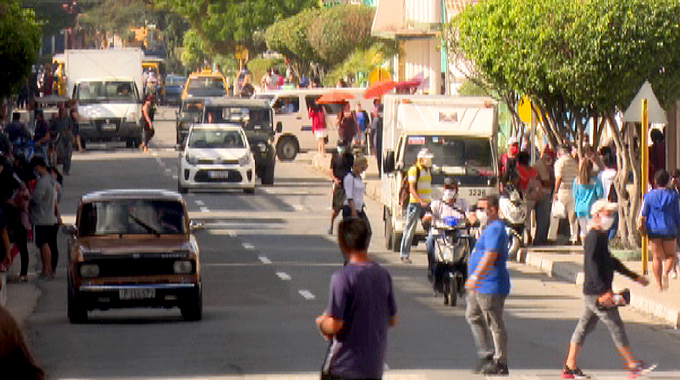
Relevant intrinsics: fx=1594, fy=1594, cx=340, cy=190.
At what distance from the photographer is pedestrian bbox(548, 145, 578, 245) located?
2598 centimetres

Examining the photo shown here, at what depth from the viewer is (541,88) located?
25328mm

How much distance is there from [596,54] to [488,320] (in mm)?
11710

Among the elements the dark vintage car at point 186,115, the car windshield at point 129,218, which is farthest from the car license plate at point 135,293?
the dark vintage car at point 186,115

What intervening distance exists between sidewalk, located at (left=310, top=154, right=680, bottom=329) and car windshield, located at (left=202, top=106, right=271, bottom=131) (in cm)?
1595

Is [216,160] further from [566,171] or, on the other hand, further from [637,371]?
[637,371]

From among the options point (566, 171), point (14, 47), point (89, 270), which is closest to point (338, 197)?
point (566, 171)

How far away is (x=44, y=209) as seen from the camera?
2202 cm

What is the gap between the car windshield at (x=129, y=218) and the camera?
58.0 ft

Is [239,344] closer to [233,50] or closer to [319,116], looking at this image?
[319,116]

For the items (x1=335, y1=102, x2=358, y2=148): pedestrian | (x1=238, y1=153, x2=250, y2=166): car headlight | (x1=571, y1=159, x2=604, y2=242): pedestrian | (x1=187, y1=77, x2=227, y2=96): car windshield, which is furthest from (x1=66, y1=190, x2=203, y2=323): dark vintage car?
(x1=187, y1=77, x2=227, y2=96): car windshield

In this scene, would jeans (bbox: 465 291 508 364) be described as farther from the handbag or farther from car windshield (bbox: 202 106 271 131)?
car windshield (bbox: 202 106 271 131)

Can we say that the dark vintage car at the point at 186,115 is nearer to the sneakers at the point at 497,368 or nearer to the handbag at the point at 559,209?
the handbag at the point at 559,209

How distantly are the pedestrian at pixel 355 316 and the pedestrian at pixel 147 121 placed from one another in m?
41.3

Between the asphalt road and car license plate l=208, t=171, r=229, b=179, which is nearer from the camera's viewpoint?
the asphalt road
